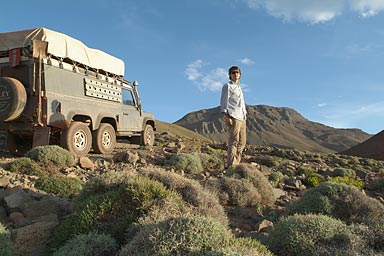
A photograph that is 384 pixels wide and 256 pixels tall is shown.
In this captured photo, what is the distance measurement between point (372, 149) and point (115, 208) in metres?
32.6

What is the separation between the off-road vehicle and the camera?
28.9ft

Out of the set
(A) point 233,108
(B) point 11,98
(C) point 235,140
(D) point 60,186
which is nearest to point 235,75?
(A) point 233,108

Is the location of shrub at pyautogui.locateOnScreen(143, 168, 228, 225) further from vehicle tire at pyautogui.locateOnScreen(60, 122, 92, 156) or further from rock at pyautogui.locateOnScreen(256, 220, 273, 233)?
vehicle tire at pyautogui.locateOnScreen(60, 122, 92, 156)

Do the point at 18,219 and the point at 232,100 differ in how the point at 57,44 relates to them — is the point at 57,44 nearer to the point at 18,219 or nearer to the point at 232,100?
the point at 232,100

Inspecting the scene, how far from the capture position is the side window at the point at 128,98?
41.7 feet

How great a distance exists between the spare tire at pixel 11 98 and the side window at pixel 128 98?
448cm

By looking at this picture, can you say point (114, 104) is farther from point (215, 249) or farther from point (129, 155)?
point (215, 249)

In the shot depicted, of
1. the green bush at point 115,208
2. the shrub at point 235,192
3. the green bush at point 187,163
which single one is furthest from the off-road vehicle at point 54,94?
the green bush at point 115,208

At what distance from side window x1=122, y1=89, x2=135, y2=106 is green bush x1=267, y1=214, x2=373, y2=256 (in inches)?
389

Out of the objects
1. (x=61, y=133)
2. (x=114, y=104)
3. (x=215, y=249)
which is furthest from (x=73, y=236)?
(x=114, y=104)

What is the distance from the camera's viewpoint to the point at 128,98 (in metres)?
13.0

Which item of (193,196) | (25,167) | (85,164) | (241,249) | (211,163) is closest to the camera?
(241,249)

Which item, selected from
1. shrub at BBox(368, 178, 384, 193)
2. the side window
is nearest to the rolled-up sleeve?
shrub at BBox(368, 178, 384, 193)

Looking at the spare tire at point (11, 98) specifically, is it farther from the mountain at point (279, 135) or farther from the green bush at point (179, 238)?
the mountain at point (279, 135)
